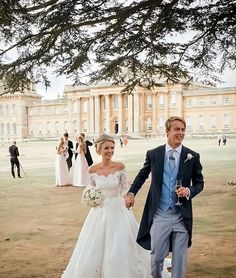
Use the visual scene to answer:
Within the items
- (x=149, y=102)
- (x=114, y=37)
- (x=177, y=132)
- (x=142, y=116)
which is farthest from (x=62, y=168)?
(x=149, y=102)

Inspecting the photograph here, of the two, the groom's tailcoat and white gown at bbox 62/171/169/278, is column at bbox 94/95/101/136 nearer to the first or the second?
white gown at bbox 62/171/169/278

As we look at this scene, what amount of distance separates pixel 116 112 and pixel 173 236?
89211 millimetres

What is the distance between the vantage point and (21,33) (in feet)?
29.6

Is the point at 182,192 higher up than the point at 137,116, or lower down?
lower down

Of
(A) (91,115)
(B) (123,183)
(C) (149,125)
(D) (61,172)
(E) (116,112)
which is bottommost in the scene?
(D) (61,172)

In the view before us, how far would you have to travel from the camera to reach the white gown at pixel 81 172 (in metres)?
13.6

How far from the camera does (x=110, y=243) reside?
450 cm

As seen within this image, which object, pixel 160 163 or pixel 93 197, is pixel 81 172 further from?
pixel 160 163

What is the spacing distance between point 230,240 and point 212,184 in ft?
22.1

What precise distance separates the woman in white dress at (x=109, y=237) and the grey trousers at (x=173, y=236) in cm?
54

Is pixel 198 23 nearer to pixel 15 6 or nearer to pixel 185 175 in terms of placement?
pixel 15 6

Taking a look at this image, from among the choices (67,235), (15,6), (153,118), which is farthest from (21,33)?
(153,118)

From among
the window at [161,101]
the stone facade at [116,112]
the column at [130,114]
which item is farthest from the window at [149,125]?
the window at [161,101]

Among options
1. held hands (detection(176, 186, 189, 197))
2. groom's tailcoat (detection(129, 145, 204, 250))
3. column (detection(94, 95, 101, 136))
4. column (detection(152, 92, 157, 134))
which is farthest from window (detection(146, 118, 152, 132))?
held hands (detection(176, 186, 189, 197))
